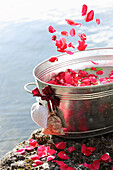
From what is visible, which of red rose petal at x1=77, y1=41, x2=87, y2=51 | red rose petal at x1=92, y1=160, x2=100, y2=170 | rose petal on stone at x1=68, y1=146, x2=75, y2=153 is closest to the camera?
red rose petal at x1=92, y1=160, x2=100, y2=170

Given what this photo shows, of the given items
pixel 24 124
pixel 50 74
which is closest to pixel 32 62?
pixel 24 124

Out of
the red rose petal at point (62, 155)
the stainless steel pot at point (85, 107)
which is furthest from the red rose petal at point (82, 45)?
the red rose petal at point (62, 155)

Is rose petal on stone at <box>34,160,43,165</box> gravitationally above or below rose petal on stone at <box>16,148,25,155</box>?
above

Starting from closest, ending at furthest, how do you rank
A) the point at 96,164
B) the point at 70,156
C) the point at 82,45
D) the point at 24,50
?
1. the point at 96,164
2. the point at 70,156
3. the point at 82,45
4. the point at 24,50

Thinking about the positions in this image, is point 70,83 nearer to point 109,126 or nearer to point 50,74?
point 50,74

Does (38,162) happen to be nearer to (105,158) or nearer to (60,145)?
(60,145)

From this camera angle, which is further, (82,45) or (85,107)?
(82,45)

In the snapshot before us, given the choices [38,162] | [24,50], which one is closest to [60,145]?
[38,162]

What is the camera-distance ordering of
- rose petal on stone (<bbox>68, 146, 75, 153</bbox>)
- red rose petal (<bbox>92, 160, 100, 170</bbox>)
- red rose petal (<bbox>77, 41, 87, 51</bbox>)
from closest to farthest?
red rose petal (<bbox>92, 160, 100, 170</bbox>) < rose petal on stone (<bbox>68, 146, 75, 153</bbox>) < red rose petal (<bbox>77, 41, 87, 51</bbox>)

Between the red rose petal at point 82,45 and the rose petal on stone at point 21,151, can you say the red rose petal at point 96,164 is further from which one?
→ the red rose petal at point 82,45

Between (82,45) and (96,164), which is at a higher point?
(82,45)

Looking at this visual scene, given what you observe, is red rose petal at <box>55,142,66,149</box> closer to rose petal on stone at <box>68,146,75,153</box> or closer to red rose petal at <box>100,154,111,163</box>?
rose petal on stone at <box>68,146,75,153</box>

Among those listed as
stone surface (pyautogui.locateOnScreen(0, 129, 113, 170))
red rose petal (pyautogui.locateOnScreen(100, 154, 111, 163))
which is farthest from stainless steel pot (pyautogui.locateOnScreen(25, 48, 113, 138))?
red rose petal (pyautogui.locateOnScreen(100, 154, 111, 163))

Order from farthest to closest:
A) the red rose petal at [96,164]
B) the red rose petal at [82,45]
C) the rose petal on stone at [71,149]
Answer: the red rose petal at [82,45], the rose petal on stone at [71,149], the red rose petal at [96,164]
